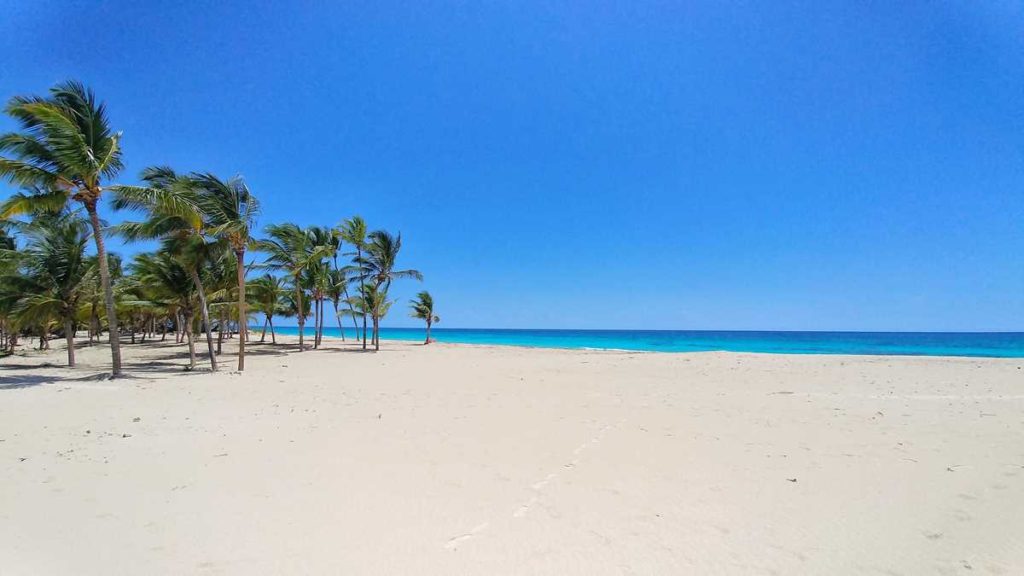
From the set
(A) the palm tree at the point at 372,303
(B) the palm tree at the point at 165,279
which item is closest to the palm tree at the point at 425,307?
(A) the palm tree at the point at 372,303

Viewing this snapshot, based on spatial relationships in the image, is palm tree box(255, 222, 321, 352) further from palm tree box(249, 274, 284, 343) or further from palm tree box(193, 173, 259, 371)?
palm tree box(193, 173, 259, 371)

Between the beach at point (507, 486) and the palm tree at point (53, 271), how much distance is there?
10619 millimetres

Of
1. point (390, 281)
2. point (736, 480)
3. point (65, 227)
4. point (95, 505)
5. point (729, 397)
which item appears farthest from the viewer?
point (390, 281)

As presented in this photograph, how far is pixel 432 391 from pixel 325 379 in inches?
169

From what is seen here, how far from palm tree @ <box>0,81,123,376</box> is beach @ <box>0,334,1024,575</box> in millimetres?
6295

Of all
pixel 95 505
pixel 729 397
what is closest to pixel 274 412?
pixel 95 505

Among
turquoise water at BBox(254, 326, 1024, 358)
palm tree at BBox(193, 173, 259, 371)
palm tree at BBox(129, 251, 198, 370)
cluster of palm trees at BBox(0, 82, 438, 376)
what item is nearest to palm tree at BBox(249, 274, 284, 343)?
cluster of palm trees at BBox(0, 82, 438, 376)

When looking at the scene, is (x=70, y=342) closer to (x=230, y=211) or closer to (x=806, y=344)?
(x=230, y=211)

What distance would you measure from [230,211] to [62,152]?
4.36 m

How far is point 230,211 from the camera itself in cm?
1543

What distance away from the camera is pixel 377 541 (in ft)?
10.8

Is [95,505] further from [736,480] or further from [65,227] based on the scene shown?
[65,227]

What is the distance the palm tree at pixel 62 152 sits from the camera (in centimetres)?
1157

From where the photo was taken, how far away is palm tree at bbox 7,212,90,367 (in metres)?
16.4
